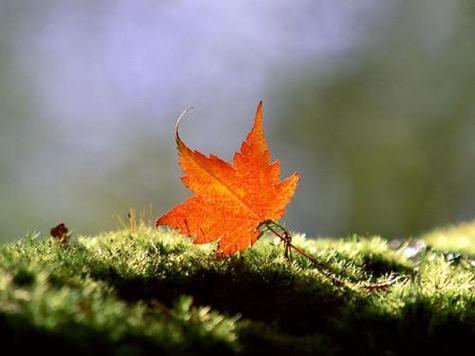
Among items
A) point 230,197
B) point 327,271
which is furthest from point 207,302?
point 327,271

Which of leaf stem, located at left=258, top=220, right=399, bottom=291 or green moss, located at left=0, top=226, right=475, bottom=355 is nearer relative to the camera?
green moss, located at left=0, top=226, right=475, bottom=355

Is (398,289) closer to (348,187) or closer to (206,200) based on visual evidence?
(206,200)

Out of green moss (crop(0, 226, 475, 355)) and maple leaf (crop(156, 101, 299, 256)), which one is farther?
maple leaf (crop(156, 101, 299, 256))

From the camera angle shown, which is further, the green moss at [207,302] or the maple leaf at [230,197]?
the maple leaf at [230,197]

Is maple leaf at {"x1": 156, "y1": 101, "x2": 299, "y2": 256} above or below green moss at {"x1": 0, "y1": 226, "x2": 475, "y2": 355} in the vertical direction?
above
